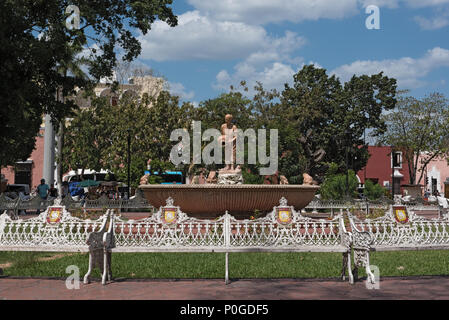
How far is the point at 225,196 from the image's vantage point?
13.0m

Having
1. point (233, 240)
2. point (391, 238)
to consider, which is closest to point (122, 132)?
point (233, 240)

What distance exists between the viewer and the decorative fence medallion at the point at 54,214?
777cm

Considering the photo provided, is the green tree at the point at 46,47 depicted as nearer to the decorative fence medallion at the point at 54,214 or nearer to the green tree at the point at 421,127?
the decorative fence medallion at the point at 54,214

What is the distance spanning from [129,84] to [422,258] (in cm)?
4463

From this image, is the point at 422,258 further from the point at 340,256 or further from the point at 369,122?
the point at 369,122

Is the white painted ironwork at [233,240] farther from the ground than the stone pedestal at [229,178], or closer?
closer

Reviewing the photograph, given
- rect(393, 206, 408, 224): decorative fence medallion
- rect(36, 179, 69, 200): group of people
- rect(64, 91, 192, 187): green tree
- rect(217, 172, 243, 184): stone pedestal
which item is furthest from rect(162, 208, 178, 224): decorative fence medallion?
rect(64, 91, 192, 187): green tree

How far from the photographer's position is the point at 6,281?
6.71m

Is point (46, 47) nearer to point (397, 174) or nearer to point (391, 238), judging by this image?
point (391, 238)

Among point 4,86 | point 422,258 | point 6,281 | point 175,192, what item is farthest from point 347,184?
point 6,281

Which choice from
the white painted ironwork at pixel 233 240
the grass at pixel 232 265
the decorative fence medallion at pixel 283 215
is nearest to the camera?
the white painted ironwork at pixel 233 240

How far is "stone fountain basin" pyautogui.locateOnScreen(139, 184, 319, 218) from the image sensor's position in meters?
12.9

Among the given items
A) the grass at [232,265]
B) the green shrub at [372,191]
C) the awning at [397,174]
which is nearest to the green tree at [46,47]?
the grass at [232,265]

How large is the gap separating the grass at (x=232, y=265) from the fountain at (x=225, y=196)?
334cm
